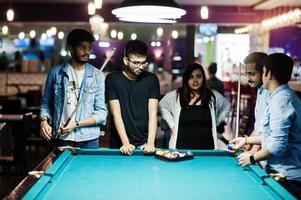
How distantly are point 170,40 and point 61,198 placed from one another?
Answer: 12838mm

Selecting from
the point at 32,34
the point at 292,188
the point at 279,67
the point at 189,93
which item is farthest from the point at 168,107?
the point at 32,34

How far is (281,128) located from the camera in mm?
2850

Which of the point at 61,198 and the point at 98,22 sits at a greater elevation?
the point at 98,22

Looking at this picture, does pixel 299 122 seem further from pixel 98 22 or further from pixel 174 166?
pixel 98 22

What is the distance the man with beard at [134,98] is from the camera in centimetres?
384

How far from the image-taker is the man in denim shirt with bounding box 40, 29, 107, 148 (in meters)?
3.83

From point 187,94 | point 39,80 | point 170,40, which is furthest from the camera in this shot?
point 170,40

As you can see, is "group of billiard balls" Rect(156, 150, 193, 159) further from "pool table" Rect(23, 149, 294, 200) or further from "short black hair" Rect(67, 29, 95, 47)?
"short black hair" Rect(67, 29, 95, 47)

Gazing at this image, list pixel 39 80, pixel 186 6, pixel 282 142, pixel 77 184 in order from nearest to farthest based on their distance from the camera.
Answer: pixel 77 184 < pixel 282 142 < pixel 186 6 < pixel 39 80

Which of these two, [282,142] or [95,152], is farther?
[95,152]

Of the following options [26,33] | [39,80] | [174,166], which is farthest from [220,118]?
[26,33]

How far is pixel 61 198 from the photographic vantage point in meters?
2.37

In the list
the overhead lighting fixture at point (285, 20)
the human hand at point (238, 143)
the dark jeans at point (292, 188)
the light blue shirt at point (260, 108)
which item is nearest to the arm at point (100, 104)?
the human hand at point (238, 143)

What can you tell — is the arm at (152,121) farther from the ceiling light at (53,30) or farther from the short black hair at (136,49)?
the ceiling light at (53,30)
